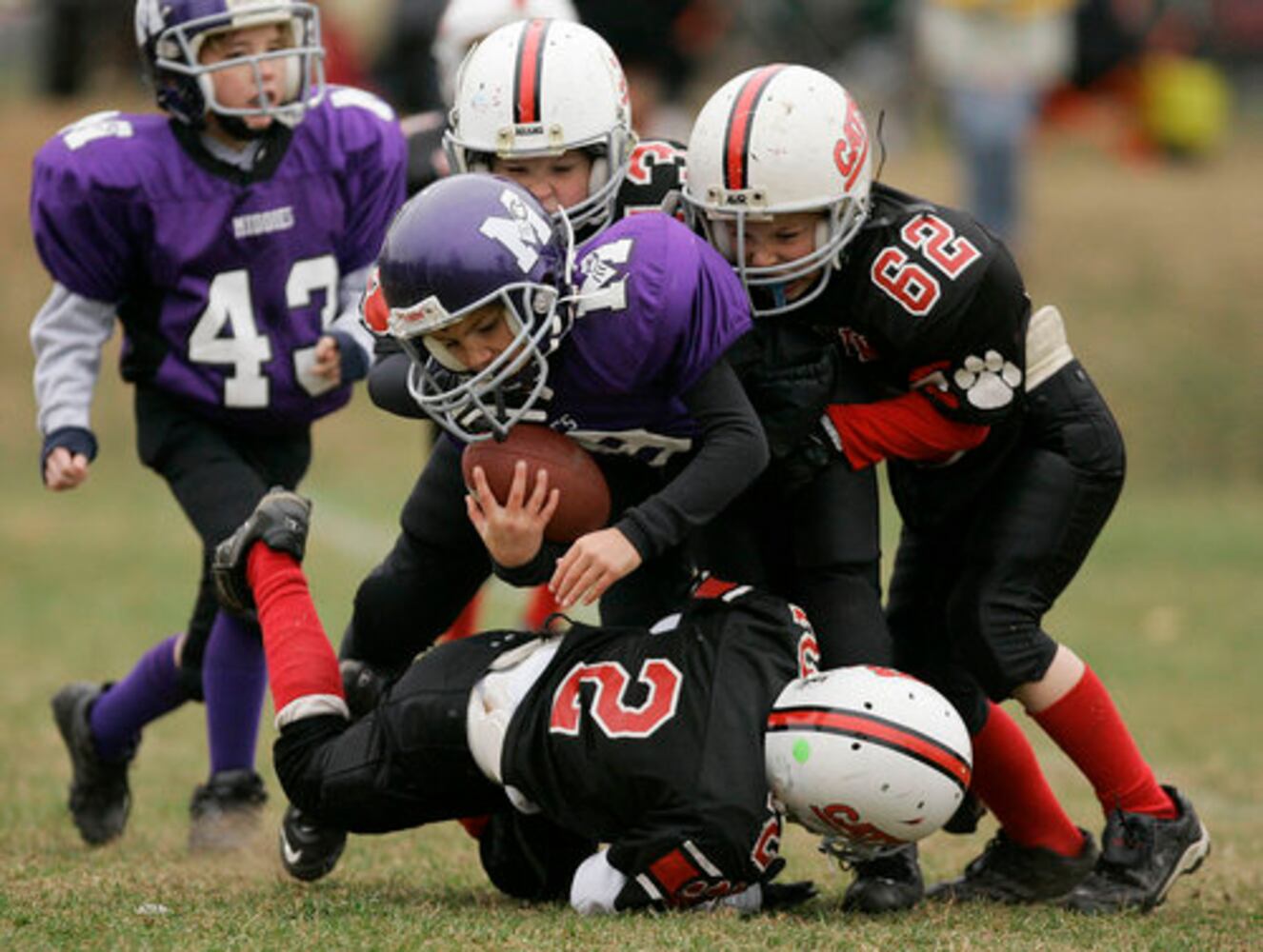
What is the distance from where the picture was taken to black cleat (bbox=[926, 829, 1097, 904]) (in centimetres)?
472

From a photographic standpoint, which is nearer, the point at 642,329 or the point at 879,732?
the point at 879,732

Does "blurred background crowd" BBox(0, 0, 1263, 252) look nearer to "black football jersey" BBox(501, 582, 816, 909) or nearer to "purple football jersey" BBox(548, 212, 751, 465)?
"purple football jersey" BBox(548, 212, 751, 465)

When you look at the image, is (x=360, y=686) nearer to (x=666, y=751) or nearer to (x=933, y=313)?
(x=666, y=751)

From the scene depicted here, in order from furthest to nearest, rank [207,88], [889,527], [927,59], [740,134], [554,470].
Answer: [927,59] < [889,527] < [207,88] < [740,134] < [554,470]

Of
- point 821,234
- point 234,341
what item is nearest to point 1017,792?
point 821,234

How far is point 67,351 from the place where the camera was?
524cm

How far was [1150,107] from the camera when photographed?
16.6 metres

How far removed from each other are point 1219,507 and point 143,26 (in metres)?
8.12

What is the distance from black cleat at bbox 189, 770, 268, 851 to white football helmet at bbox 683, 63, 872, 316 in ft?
5.63

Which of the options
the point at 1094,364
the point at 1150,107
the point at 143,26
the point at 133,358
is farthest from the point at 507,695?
the point at 1150,107

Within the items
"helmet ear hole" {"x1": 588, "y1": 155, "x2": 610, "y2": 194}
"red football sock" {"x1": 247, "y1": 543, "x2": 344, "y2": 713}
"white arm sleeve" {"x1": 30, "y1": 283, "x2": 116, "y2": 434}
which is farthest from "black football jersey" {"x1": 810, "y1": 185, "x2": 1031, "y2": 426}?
"white arm sleeve" {"x1": 30, "y1": 283, "x2": 116, "y2": 434}

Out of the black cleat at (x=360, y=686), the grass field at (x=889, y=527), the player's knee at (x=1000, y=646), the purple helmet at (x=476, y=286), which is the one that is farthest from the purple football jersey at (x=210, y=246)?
the player's knee at (x=1000, y=646)

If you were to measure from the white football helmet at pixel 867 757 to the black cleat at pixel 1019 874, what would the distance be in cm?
57

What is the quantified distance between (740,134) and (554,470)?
2.61 feet
